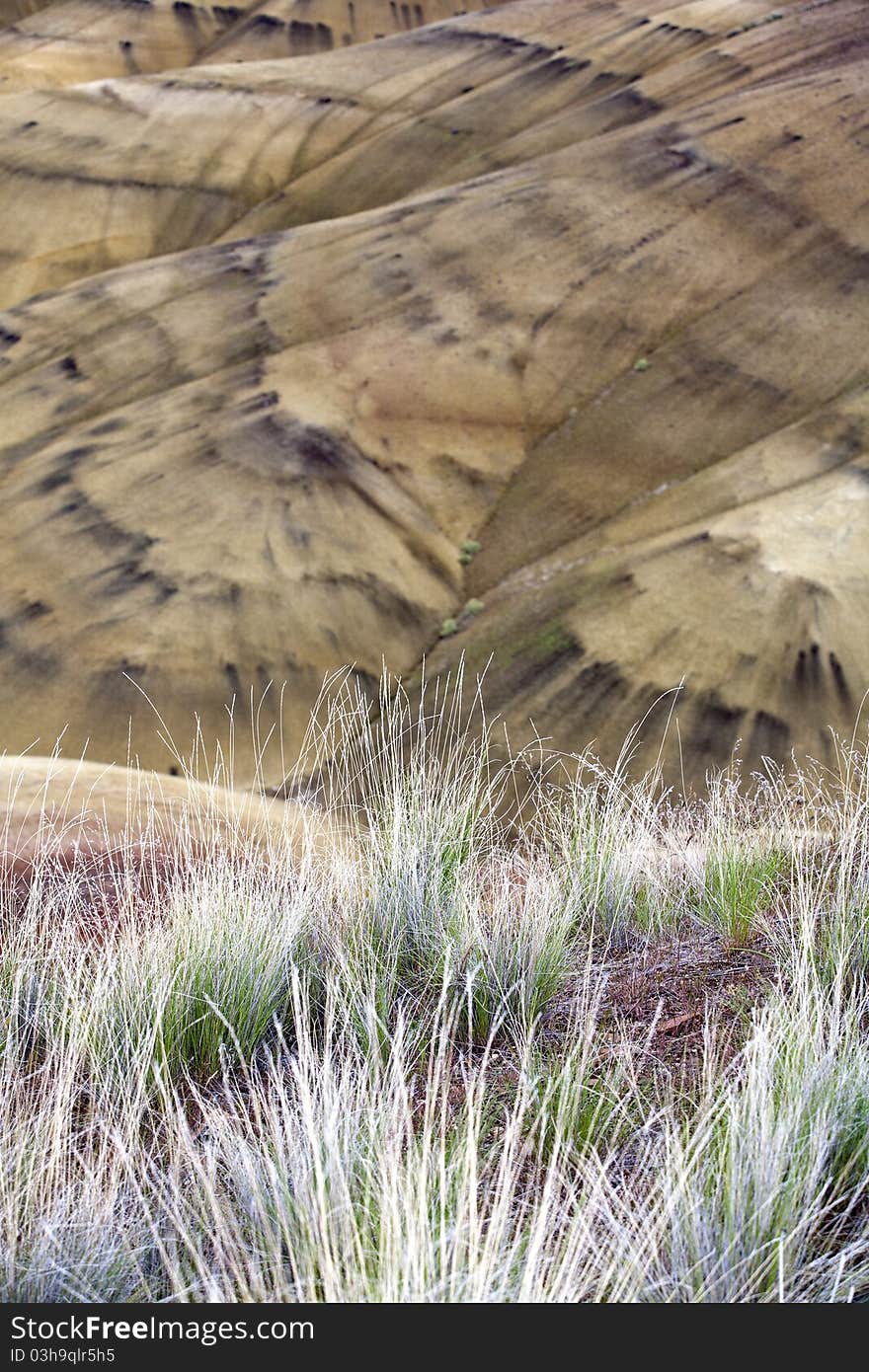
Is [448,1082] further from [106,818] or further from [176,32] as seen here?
[176,32]

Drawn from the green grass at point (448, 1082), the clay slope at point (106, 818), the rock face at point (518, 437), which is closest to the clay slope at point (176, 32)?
the rock face at point (518, 437)

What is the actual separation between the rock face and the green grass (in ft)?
34.5

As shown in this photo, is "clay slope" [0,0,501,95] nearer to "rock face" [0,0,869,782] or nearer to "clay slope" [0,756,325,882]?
"rock face" [0,0,869,782]

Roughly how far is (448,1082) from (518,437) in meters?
17.9

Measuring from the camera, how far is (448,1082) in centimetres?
302

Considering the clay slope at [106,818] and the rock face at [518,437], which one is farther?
the rock face at [518,437]

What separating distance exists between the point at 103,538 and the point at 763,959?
15.3 metres

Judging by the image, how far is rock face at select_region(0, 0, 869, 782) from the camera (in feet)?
53.7

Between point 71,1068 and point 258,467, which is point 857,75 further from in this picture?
point 71,1068

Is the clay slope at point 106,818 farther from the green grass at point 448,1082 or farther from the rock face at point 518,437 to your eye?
the rock face at point 518,437

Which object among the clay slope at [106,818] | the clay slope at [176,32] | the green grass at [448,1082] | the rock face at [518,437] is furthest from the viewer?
the clay slope at [176,32]

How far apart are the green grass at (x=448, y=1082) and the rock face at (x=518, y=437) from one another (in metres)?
10.5

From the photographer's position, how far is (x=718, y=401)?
780 inches

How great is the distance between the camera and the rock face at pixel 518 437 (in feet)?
53.7
